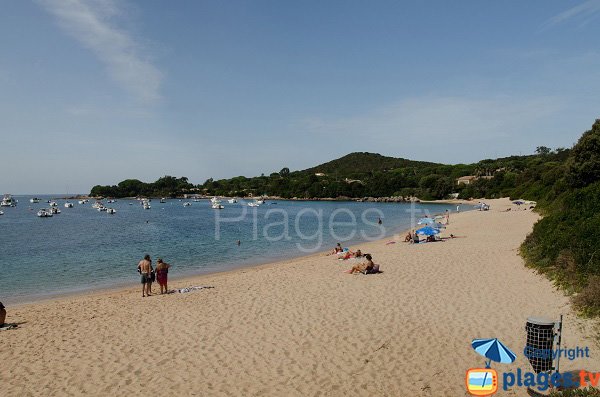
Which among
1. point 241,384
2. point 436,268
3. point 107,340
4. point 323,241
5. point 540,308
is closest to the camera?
point 241,384

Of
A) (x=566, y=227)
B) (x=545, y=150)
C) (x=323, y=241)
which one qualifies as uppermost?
(x=545, y=150)

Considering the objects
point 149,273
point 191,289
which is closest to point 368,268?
point 191,289

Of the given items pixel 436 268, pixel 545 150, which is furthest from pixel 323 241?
pixel 545 150

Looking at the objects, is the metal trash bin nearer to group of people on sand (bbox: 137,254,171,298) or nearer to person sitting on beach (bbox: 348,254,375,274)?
person sitting on beach (bbox: 348,254,375,274)

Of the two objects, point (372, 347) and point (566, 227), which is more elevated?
point (566, 227)

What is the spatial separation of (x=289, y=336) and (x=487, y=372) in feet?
15.9

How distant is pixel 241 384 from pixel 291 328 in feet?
10.2

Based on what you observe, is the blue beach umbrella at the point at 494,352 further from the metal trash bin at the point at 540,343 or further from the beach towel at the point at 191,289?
the beach towel at the point at 191,289

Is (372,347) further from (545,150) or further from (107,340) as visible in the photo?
(545,150)

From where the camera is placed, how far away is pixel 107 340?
10188 mm

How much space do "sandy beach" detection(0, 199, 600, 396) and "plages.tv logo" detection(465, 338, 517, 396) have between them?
92 cm

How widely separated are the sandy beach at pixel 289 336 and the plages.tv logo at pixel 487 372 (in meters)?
0.92

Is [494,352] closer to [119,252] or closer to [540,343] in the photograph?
[540,343]

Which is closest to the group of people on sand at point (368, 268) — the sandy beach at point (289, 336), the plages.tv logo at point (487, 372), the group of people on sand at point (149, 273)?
the sandy beach at point (289, 336)
